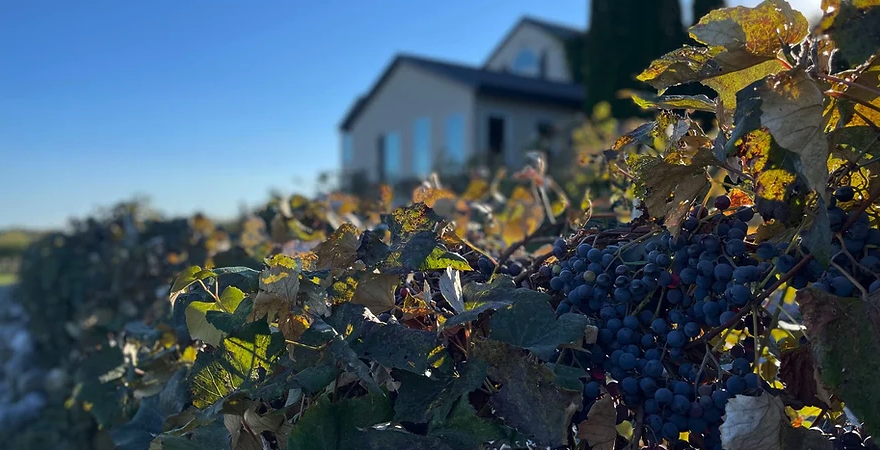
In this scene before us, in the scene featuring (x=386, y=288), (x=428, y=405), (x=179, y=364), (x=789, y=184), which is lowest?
(x=179, y=364)

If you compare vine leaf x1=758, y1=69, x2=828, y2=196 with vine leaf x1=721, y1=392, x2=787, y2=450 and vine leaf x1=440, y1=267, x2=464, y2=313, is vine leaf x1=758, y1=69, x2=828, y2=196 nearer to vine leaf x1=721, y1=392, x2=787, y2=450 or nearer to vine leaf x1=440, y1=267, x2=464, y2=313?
vine leaf x1=721, y1=392, x2=787, y2=450

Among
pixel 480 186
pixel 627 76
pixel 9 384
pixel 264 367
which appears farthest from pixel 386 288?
pixel 627 76

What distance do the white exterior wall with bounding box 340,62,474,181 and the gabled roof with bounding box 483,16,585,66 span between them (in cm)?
413

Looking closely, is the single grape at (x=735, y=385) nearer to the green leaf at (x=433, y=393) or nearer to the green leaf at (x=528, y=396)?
the green leaf at (x=528, y=396)

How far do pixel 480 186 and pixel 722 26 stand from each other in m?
1.42

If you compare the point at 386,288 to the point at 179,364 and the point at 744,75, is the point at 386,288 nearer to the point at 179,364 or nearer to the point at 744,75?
the point at 744,75

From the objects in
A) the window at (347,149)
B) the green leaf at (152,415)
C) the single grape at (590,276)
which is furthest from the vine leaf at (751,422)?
the window at (347,149)


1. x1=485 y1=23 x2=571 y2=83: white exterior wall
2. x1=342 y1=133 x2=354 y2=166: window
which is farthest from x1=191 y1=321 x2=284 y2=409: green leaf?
x1=342 y1=133 x2=354 y2=166: window

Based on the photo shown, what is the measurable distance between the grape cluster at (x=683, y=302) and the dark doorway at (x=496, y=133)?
12381 millimetres

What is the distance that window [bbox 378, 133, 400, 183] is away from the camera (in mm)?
15602

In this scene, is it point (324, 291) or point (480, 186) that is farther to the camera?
point (480, 186)

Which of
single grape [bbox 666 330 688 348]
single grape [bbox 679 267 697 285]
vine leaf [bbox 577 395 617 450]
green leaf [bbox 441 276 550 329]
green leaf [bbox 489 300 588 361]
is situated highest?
single grape [bbox 679 267 697 285]

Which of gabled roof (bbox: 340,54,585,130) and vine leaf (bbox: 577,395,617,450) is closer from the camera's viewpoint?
vine leaf (bbox: 577,395,617,450)

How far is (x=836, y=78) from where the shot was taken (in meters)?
0.69
